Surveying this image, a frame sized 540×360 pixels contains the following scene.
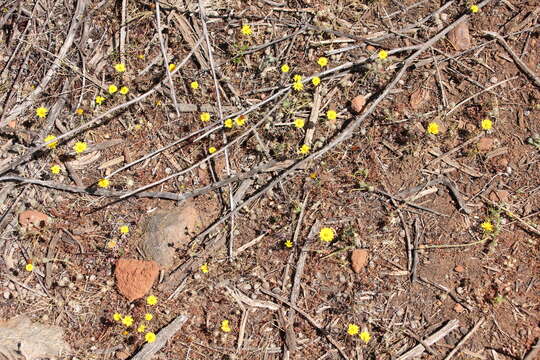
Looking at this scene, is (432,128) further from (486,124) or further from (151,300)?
(151,300)

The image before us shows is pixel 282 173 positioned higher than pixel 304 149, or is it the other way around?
pixel 304 149

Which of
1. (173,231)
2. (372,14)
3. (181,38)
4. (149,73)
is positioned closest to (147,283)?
(173,231)

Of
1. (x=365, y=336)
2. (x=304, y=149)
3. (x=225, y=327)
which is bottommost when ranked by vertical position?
(x=365, y=336)

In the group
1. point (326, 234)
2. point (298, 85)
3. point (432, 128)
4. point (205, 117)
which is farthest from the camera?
point (205, 117)

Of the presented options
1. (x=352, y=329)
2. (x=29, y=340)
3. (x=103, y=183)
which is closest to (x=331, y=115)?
(x=352, y=329)

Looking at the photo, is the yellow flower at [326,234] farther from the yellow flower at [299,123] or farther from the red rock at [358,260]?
the yellow flower at [299,123]

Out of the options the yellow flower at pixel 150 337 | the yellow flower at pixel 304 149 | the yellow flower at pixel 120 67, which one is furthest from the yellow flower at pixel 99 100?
the yellow flower at pixel 150 337

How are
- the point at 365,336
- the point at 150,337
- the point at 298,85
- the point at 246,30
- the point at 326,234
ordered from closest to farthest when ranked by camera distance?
the point at 365,336 < the point at 150,337 < the point at 326,234 < the point at 298,85 < the point at 246,30

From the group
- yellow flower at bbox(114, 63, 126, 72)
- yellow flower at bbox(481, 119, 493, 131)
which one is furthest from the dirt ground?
yellow flower at bbox(114, 63, 126, 72)
